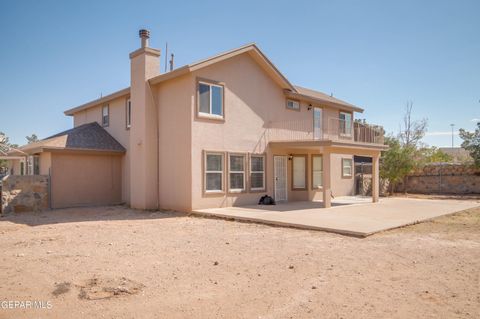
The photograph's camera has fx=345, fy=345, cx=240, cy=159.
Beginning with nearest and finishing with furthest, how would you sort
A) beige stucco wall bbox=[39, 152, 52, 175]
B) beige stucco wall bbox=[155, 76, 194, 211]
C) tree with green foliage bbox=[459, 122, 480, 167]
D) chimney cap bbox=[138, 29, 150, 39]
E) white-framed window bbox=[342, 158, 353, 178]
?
1. beige stucco wall bbox=[155, 76, 194, 211]
2. chimney cap bbox=[138, 29, 150, 39]
3. beige stucco wall bbox=[39, 152, 52, 175]
4. white-framed window bbox=[342, 158, 353, 178]
5. tree with green foliage bbox=[459, 122, 480, 167]

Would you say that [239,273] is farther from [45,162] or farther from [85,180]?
[45,162]

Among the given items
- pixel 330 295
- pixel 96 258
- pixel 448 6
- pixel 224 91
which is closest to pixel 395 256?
pixel 330 295

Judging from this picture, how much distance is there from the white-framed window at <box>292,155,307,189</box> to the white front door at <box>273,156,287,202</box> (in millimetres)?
702

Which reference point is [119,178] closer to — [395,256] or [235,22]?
[235,22]

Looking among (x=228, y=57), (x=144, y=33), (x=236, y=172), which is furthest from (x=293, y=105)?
(x=144, y=33)

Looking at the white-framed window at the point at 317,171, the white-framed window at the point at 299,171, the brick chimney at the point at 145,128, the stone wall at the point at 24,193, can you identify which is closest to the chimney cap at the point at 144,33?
the brick chimney at the point at 145,128

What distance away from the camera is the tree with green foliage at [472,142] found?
957 inches

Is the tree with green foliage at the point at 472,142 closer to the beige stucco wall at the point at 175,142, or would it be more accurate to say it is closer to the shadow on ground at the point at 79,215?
the beige stucco wall at the point at 175,142

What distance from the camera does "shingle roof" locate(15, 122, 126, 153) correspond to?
16059 mm

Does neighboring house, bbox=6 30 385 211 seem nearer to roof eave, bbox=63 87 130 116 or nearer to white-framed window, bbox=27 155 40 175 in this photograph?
roof eave, bbox=63 87 130 116

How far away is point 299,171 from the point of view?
60.7 ft

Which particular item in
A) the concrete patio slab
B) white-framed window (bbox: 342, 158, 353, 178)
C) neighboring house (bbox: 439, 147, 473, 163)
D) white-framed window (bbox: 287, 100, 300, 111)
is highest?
white-framed window (bbox: 287, 100, 300, 111)

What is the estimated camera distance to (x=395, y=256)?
23.1 ft

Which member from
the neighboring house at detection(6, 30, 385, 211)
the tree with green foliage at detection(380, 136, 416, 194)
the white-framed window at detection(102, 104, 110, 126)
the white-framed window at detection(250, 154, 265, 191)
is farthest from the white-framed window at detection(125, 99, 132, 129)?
the tree with green foliage at detection(380, 136, 416, 194)
